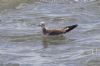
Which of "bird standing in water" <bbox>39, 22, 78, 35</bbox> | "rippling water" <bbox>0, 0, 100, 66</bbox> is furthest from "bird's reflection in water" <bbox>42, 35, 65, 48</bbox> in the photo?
"bird standing in water" <bbox>39, 22, 78, 35</bbox>

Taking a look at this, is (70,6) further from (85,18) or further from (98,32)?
(98,32)

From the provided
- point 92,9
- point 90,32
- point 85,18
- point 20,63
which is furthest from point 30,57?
point 92,9

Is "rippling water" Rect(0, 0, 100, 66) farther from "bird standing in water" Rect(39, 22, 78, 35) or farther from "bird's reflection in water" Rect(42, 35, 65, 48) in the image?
"bird standing in water" Rect(39, 22, 78, 35)

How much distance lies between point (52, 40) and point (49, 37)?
0.71 ft

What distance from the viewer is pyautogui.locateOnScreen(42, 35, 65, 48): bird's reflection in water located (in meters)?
10.7

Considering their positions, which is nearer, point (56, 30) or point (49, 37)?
point (56, 30)

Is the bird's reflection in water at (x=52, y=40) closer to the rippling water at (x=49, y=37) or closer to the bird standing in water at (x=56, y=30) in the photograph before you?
the rippling water at (x=49, y=37)

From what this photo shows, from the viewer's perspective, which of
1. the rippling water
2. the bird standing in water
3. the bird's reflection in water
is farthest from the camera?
the bird standing in water

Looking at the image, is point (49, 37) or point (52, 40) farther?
point (49, 37)

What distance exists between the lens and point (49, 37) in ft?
36.9

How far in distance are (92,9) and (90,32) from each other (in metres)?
2.62

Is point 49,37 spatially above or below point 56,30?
below

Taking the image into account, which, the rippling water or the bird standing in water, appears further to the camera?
the bird standing in water

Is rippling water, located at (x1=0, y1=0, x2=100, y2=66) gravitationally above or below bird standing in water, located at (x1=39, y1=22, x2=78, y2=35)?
below
